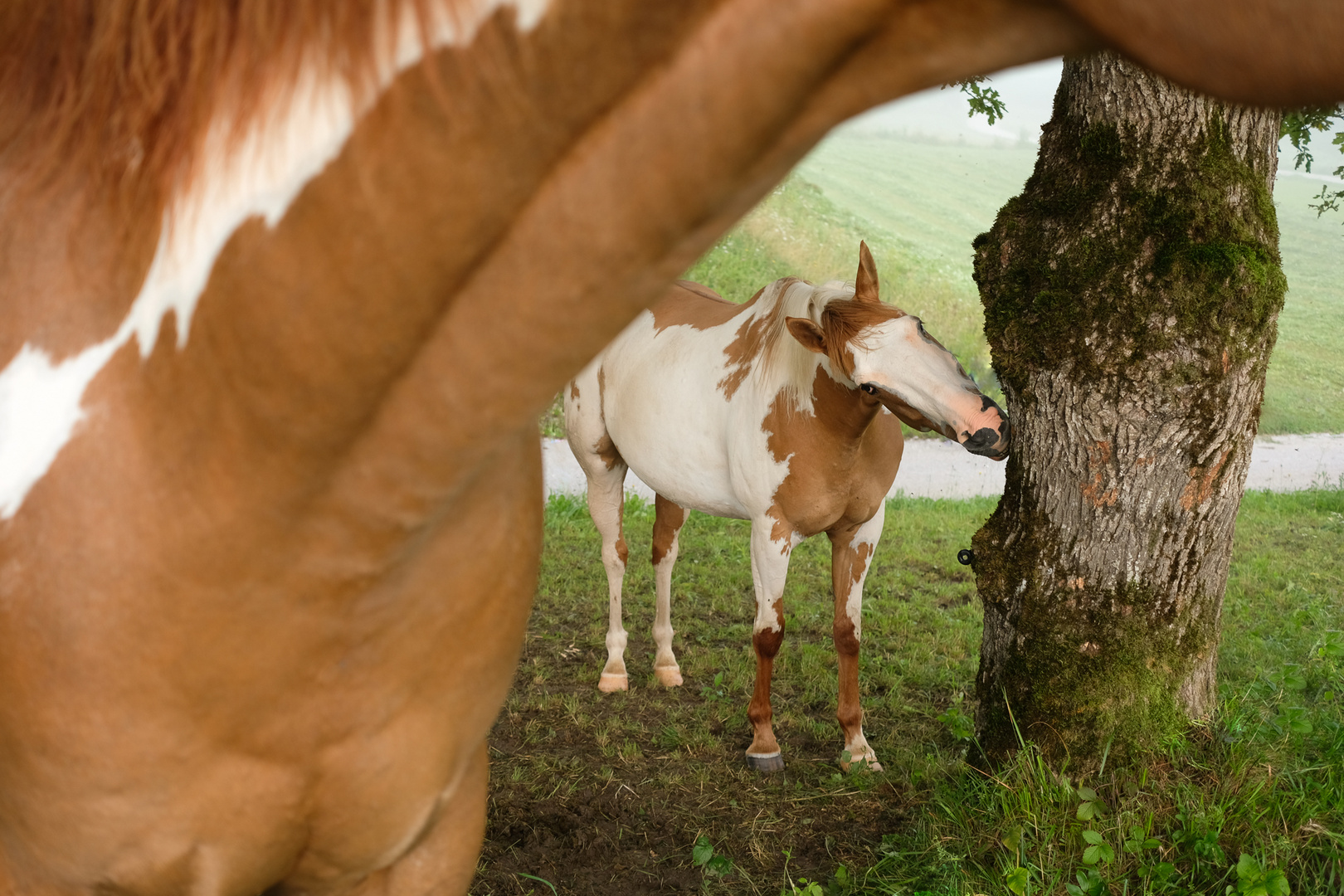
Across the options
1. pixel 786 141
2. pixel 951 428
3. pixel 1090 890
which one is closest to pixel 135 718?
pixel 786 141

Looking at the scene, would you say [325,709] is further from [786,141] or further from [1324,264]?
[1324,264]

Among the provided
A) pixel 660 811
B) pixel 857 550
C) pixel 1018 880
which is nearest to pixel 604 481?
pixel 857 550

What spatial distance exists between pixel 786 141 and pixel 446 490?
1.37ft

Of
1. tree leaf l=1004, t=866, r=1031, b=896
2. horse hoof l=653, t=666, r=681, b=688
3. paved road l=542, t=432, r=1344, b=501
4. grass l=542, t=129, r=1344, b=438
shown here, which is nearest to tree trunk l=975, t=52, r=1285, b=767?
tree leaf l=1004, t=866, r=1031, b=896

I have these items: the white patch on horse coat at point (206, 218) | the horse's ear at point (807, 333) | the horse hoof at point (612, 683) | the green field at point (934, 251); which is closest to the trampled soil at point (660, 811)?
the horse hoof at point (612, 683)

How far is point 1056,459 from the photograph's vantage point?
106 inches

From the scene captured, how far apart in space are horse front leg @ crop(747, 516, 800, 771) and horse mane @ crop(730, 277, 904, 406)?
527mm

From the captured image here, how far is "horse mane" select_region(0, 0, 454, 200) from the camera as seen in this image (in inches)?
24.2

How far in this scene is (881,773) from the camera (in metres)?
3.40

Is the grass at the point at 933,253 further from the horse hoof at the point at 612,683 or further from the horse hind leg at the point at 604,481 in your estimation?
the horse hoof at the point at 612,683

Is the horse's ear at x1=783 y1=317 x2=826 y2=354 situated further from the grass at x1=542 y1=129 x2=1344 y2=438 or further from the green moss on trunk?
the grass at x1=542 y1=129 x2=1344 y2=438

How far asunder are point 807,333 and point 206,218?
2.55 m

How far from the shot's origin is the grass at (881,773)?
2357mm

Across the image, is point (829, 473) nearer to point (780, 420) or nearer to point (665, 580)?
point (780, 420)
